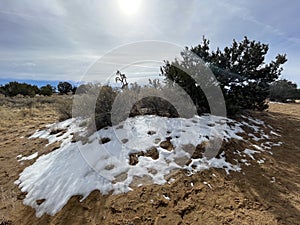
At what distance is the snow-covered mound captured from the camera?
306cm

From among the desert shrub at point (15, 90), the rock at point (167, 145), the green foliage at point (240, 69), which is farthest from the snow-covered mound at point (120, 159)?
the desert shrub at point (15, 90)

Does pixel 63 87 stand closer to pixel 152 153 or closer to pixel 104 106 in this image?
pixel 104 106

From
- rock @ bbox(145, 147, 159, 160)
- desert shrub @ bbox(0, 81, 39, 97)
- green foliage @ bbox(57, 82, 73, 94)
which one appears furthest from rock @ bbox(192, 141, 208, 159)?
green foliage @ bbox(57, 82, 73, 94)

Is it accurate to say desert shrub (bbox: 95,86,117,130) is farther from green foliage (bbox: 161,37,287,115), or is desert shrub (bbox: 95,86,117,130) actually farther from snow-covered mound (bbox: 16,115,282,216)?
green foliage (bbox: 161,37,287,115)

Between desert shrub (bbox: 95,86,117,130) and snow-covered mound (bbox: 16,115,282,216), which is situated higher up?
desert shrub (bbox: 95,86,117,130)

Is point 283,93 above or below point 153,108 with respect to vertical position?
above

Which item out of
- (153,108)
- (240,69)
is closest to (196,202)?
(153,108)

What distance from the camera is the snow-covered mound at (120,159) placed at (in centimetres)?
306

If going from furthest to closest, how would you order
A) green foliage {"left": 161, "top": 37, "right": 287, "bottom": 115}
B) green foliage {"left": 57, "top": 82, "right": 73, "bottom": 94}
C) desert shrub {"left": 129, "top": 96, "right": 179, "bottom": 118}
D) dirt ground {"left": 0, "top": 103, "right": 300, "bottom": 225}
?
1. green foliage {"left": 57, "top": 82, "right": 73, "bottom": 94}
2. green foliage {"left": 161, "top": 37, "right": 287, "bottom": 115}
3. desert shrub {"left": 129, "top": 96, "right": 179, "bottom": 118}
4. dirt ground {"left": 0, "top": 103, "right": 300, "bottom": 225}

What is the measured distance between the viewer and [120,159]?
355 centimetres

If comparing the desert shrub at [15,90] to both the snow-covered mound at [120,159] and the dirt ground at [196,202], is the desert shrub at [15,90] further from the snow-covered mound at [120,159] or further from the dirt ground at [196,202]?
the dirt ground at [196,202]

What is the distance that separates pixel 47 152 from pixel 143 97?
9.71ft

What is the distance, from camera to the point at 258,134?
5227 millimetres

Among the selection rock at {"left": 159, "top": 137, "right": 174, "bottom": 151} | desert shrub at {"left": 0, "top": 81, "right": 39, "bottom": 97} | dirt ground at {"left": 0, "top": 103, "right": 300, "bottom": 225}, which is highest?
desert shrub at {"left": 0, "top": 81, "right": 39, "bottom": 97}
